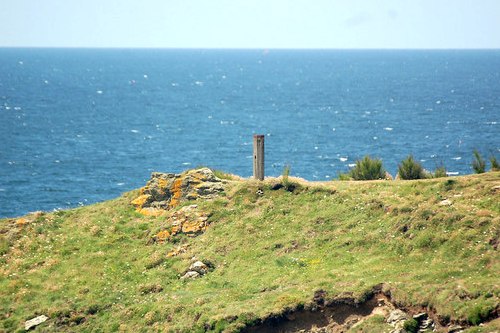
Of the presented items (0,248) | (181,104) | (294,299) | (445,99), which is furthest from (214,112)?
(294,299)

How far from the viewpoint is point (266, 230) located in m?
38.8

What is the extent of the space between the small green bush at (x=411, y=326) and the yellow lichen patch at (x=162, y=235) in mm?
15846

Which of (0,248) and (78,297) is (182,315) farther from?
(0,248)

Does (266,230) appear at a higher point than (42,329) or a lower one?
higher

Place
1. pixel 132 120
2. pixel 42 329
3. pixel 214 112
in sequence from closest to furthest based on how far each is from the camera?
pixel 42 329
pixel 132 120
pixel 214 112

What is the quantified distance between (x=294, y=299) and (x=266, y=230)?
8.19 metres

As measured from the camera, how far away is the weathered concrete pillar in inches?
1660

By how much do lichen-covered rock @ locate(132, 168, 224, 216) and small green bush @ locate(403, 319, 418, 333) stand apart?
17.4 m

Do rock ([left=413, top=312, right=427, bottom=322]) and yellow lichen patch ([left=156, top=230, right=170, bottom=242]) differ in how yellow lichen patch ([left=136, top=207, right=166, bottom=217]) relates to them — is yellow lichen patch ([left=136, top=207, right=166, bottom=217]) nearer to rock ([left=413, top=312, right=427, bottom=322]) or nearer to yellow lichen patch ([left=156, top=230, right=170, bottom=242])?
yellow lichen patch ([left=156, top=230, right=170, bottom=242])

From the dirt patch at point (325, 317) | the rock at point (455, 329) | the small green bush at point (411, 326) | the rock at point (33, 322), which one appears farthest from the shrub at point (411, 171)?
the rock at point (33, 322)

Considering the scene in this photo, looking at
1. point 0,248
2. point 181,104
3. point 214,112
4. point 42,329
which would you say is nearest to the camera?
point 42,329

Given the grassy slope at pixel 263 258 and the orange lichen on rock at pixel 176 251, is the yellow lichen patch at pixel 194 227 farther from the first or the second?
the orange lichen on rock at pixel 176 251

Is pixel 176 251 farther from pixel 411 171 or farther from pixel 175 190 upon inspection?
pixel 411 171

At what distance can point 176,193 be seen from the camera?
44562 millimetres
